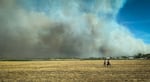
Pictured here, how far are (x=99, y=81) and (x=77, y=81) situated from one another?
1.76 m

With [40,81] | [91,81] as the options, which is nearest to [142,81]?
[91,81]

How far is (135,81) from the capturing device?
878 inches

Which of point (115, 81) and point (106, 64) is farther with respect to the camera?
Answer: point (106, 64)

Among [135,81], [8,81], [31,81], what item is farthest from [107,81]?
[8,81]

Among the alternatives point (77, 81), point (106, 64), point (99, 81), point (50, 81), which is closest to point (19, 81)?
point (50, 81)

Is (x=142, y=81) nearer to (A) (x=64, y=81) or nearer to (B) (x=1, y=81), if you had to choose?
(A) (x=64, y=81)

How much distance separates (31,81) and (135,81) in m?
8.52

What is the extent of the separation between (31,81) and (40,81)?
2.67 ft

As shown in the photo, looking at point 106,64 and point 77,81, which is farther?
point 106,64

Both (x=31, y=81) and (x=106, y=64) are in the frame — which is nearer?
(x=31, y=81)

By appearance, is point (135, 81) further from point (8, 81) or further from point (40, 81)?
point (8, 81)

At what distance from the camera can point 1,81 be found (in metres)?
23.4

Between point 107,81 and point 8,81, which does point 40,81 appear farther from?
point 107,81

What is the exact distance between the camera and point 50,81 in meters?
22.8
